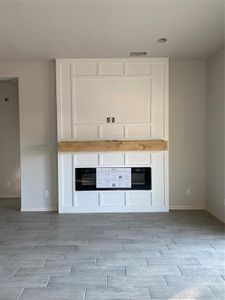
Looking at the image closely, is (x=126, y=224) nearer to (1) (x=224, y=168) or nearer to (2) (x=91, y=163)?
(2) (x=91, y=163)

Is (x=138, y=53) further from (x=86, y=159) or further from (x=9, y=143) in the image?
(x=9, y=143)

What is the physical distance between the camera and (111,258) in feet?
11.7

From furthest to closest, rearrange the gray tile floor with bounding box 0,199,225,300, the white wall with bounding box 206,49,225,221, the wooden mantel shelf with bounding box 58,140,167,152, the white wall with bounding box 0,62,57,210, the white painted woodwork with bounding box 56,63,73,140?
1. the white wall with bounding box 0,62,57,210
2. the white painted woodwork with bounding box 56,63,73,140
3. the wooden mantel shelf with bounding box 58,140,167,152
4. the white wall with bounding box 206,49,225,221
5. the gray tile floor with bounding box 0,199,225,300

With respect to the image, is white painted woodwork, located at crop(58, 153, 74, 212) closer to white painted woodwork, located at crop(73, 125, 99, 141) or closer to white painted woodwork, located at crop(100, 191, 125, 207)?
white painted woodwork, located at crop(73, 125, 99, 141)

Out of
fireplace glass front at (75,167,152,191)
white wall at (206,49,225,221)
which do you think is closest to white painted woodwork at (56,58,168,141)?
fireplace glass front at (75,167,152,191)

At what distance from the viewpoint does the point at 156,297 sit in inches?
105

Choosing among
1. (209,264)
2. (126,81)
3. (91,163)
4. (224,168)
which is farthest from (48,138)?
(209,264)

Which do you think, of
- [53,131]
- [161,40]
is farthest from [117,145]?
[161,40]

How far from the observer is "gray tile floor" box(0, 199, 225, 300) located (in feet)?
9.18

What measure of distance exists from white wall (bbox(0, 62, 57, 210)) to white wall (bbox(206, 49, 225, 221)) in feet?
9.79

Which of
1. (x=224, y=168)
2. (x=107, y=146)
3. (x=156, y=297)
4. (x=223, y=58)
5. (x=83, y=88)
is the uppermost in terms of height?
(x=223, y=58)

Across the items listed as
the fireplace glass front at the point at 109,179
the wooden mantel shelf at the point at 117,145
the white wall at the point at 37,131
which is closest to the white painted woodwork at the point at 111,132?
the wooden mantel shelf at the point at 117,145

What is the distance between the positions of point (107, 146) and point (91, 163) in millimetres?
490

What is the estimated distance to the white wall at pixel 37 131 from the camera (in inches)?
234
